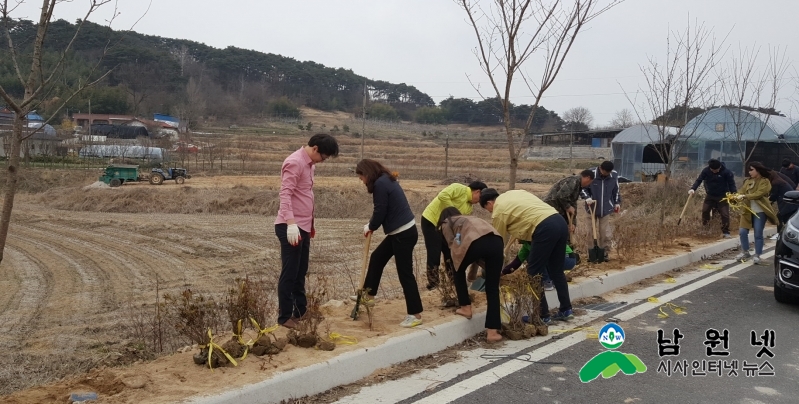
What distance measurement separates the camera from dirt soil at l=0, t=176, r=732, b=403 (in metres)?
4.31

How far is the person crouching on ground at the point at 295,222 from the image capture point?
18.0 ft

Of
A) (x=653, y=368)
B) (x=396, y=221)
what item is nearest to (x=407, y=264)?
(x=396, y=221)

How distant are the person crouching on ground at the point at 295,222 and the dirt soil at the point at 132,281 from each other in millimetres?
386

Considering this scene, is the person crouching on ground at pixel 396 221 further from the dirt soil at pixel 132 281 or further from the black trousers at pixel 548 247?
the black trousers at pixel 548 247

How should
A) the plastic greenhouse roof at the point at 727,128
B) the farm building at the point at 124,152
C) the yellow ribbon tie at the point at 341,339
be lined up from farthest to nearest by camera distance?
1. the farm building at the point at 124,152
2. the plastic greenhouse roof at the point at 727,128
3. the yellow ribbon tie at the point at 341,339

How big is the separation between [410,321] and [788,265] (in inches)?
178

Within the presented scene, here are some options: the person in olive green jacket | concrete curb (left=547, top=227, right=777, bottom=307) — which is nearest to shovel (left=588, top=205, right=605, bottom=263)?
concrete curb (left=547, top=227, right=777, bottom=307)

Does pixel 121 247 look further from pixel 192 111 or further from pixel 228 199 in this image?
pixel 192 111

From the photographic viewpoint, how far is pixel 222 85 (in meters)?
93.2

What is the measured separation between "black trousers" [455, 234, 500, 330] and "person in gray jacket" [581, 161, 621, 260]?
4.42 m

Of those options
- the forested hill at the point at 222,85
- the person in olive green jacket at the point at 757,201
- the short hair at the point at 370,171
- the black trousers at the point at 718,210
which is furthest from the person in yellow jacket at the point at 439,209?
the forested hill at the point at 222,85

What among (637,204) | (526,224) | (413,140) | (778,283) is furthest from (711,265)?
(413,140)

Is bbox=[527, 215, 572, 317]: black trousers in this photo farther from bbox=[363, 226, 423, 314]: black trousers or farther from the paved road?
bbox=[363, 226, 423, 314]: black trousers

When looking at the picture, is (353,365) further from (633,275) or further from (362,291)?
(633,275)
